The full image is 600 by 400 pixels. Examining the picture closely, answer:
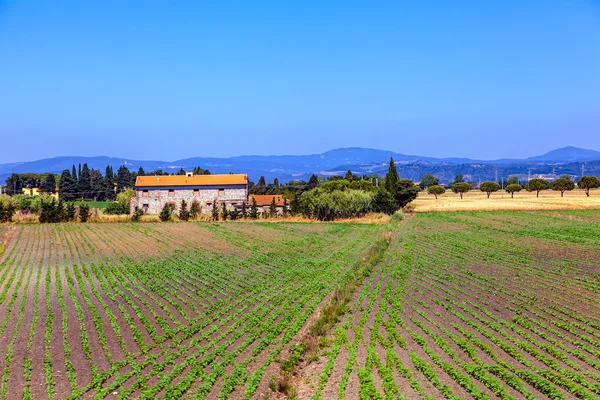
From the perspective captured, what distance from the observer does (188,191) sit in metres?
81.1

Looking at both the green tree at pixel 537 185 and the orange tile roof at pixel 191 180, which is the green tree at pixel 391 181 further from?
the green tree at pixel 537 185

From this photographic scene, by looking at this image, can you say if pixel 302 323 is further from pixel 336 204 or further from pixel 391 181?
pixel 391 181

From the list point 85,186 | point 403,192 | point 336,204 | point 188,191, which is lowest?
point 336,204

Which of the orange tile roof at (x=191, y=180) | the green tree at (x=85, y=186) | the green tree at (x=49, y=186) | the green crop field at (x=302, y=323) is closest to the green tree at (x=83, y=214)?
the orange tile roof at (x=191, y=180)

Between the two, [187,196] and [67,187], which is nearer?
[187,196]

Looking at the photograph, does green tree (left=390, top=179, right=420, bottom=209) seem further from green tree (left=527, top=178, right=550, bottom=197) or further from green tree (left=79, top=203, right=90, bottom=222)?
green tree (left=79, top=203, right=90, bottom=222)

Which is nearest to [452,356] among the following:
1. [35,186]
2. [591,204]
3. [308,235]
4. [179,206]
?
[308,235]

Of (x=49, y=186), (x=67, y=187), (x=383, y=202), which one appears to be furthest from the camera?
(x=49, y=186)

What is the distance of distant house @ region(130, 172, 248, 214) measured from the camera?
80.0 metres

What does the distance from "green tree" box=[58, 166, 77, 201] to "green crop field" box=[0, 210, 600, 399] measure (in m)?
103

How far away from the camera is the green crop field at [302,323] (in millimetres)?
13383

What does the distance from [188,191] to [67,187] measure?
69.4 meters

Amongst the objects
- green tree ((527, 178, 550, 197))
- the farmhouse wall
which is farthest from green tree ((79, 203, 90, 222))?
green tree ((527, 178, 550, 197))

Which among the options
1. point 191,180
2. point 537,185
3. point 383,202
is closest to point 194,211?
point 191,180
